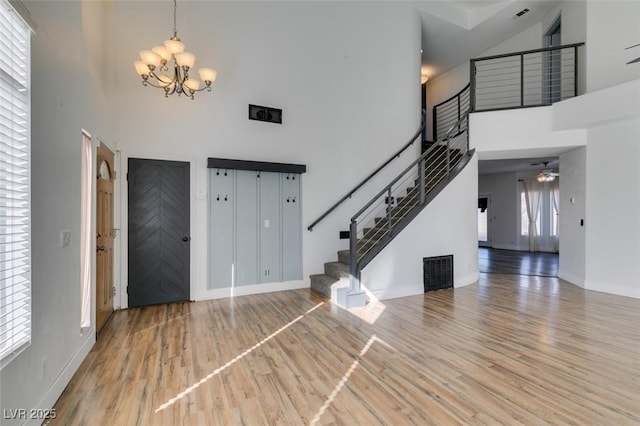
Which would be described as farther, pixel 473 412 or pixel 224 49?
pixel 224 49

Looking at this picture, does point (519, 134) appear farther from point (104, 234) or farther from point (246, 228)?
point (104, 234)

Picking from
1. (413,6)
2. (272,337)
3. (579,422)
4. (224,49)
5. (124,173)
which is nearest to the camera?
(579,422)

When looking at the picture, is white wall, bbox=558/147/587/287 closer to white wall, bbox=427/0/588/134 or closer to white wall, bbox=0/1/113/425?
white wall, bbox=427/0/588/134

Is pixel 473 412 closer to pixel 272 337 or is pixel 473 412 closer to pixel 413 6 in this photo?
pixel 272 337

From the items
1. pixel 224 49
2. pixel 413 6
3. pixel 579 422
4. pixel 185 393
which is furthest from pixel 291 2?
pixel 579 422

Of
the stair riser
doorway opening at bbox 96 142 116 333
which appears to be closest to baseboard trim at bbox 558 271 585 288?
the stair riser

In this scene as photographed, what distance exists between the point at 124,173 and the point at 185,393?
3.43 metres

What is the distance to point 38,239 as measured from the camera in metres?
2.08

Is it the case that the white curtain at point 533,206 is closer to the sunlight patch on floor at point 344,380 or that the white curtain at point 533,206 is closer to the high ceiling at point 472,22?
the high ceiling at point 472,22

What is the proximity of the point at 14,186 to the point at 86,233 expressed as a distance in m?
1.54

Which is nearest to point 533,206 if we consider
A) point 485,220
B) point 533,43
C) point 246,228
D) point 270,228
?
point 485,220

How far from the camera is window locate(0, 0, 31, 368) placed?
169 cm

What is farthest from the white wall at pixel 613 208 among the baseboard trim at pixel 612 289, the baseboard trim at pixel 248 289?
the baseboard trim at pixel 248 289

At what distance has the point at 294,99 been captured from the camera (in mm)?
5617
